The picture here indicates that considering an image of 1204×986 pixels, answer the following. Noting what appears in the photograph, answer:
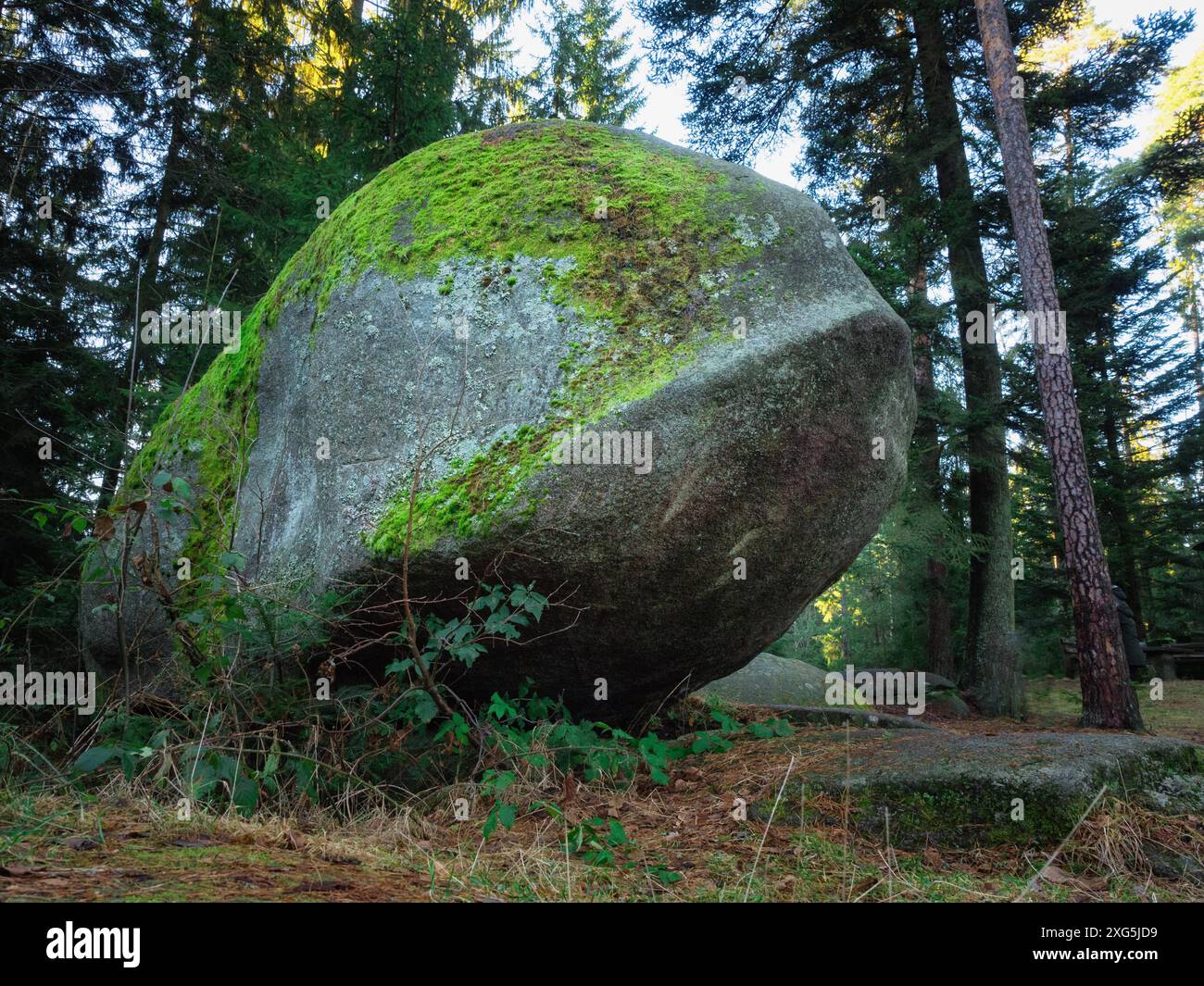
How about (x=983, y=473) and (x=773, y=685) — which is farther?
(x=983, y=473)

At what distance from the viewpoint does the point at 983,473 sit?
10.1m

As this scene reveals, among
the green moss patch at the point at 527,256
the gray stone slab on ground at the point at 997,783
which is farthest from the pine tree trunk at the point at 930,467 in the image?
the gray stone slab on ground at the point at 997,783

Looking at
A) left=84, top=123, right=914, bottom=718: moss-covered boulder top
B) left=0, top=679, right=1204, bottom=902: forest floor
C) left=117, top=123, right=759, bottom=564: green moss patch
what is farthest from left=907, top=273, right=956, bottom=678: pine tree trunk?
left=0, top=679, right=1204, bottom=902: forest floor

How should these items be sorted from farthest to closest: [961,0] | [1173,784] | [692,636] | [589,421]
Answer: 1. [961,0]
2. [692,636]
3. [589,421]
4. [1173,784]

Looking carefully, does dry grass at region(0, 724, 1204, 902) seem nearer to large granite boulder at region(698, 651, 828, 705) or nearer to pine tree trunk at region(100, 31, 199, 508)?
large granite boulder at region(698, 651, 828, 705)

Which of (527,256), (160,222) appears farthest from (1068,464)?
(160,222)

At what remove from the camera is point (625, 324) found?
4.25 meters

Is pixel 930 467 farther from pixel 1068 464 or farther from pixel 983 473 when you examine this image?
pixel 1068 464

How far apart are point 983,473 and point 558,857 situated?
29.8 feet

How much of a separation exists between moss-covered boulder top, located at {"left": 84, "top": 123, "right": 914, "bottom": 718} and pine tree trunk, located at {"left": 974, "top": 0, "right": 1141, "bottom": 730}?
9.04ft

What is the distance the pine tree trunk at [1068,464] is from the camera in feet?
21.1
